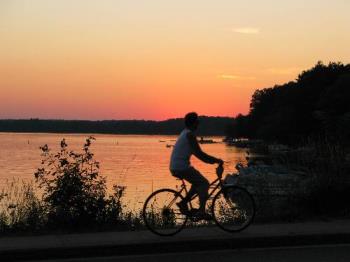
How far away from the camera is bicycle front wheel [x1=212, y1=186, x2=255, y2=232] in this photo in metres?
9.38

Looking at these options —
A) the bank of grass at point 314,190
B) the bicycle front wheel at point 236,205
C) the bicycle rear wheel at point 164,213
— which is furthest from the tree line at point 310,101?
the bicycle rear wheel at point 164,213

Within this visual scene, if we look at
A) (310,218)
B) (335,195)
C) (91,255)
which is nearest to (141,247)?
(91,255)

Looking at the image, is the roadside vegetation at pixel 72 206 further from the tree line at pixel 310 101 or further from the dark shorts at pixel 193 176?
the tree line at pixel 310 101

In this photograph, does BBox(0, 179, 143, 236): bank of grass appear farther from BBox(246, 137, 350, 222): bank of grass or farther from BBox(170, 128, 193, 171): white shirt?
BBox(246, 137, 350, 222): bank of grass

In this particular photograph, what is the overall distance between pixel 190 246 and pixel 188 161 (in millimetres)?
1354

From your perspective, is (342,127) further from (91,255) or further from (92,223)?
(91,255)

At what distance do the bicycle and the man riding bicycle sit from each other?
123 mm

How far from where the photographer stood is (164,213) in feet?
30.8

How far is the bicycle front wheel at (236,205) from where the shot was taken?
9383 mm

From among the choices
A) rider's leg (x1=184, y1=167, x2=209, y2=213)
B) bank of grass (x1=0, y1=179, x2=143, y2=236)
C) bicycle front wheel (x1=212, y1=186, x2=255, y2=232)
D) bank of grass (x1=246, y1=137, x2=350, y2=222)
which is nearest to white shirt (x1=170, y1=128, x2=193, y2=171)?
rider's leg (x1=184, y1=167, x2=209, y2=213)

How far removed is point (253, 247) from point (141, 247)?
170 cm

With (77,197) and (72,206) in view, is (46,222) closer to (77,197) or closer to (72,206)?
(72,206)

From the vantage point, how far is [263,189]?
13.6 m

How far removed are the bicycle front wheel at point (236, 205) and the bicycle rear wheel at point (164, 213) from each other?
59 cm
